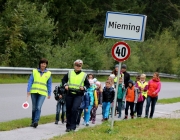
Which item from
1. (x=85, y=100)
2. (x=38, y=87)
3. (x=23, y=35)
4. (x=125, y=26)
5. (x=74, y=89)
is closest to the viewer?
(x=125, y=26)

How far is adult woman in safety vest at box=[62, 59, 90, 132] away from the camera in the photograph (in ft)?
35.1

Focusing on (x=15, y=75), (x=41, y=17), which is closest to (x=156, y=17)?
(x=41, y=17)

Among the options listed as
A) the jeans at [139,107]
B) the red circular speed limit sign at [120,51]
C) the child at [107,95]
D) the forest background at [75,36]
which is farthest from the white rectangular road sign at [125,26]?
the forest background at [75,36]

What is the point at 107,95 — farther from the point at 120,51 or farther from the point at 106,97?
the point at 120,51

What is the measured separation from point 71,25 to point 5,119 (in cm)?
3377

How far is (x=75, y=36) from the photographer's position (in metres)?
40.2

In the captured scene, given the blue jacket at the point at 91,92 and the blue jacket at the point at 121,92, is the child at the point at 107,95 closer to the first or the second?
the blue jacket at the point at 91,92

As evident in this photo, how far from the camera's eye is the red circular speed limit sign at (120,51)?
34.8 feet

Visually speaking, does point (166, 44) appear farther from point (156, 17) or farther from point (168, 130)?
point (168, 130)

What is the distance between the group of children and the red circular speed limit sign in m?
1.16

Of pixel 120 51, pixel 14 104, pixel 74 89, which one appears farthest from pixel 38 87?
pixel 14 104

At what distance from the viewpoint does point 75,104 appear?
35.3ft

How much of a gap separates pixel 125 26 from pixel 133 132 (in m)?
2.60

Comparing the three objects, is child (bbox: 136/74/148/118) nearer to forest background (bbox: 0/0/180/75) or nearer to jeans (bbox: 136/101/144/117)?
jeans (bbox: 136/101/144/117)
